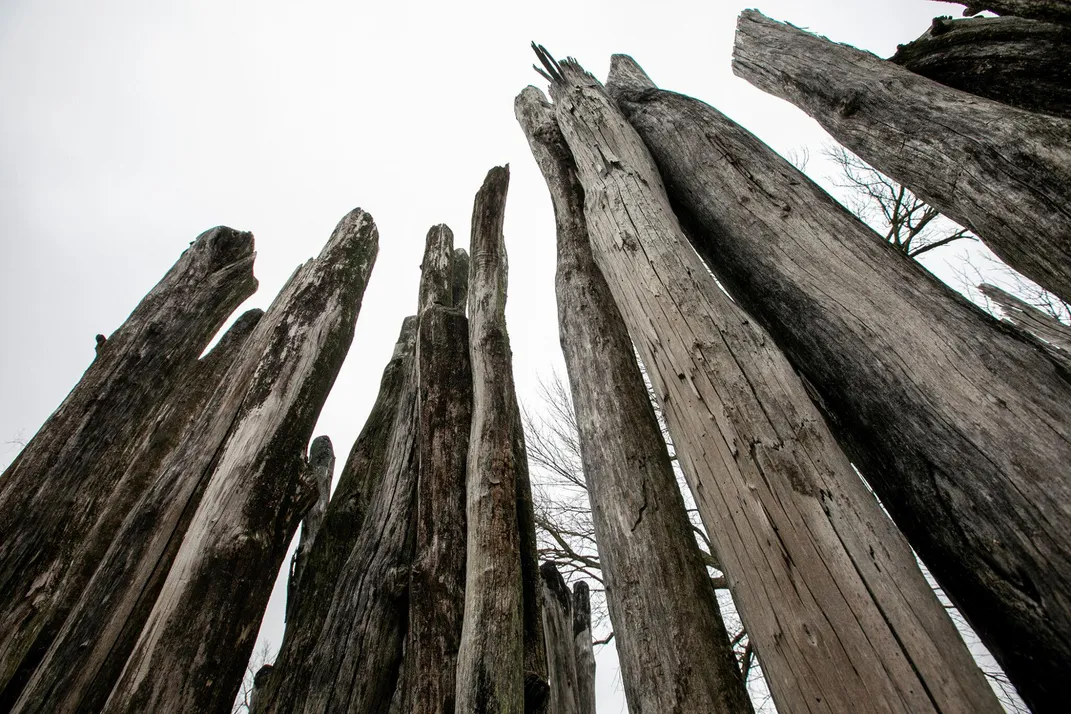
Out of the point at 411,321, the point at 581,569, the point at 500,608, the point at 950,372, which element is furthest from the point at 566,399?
the point at 950,372

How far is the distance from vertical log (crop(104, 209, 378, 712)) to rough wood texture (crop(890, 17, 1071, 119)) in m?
3.32

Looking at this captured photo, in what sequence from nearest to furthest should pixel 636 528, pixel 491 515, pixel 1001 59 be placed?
pixel 636 528, pixel 1001 59, pixel 491 515

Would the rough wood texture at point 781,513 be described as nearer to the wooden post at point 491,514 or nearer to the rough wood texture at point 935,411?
the rough wood texture at point 935,411

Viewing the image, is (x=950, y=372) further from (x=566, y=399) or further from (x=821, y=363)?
(x=566, y=399)

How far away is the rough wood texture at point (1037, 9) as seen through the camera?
183 cm

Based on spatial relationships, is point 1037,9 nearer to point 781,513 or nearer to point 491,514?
point 781,513

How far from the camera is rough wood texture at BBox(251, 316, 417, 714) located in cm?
267

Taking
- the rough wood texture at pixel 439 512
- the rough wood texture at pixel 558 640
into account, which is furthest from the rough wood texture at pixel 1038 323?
the rough wood texture at pixel 558 640

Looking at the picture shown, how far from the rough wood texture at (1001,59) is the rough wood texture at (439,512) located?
2.90 metres

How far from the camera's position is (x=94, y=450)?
317 centimetres

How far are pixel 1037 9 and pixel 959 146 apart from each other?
62 centimetres

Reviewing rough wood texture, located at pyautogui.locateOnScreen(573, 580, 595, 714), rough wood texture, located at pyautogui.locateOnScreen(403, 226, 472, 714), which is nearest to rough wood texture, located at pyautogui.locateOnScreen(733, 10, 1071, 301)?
rough wood texture, located at pyautogui.locateOnScreen(403, 226, 472, 714)

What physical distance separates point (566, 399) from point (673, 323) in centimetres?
872

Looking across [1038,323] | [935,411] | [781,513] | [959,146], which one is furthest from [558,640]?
[959,146]
